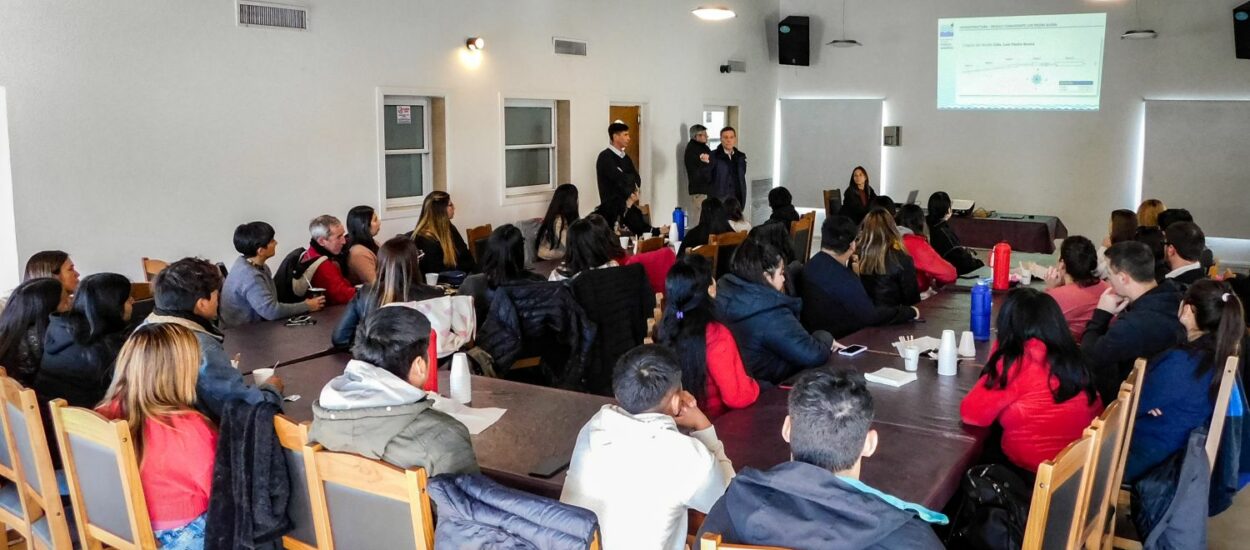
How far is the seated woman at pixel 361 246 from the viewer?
5.82 metres

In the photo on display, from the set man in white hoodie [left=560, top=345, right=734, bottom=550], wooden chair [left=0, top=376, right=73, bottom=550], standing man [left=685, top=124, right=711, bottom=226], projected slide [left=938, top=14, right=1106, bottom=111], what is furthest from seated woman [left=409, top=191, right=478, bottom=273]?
projected slide [left=938, top=14, right=1106, bottom=111]

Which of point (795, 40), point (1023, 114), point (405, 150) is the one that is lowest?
point (405, 150)

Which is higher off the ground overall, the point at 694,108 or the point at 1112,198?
the point at 694,108

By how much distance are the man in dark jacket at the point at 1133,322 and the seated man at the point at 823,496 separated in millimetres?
2116

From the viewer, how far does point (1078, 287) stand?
4734mm

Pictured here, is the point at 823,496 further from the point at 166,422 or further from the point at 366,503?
the point at 166,422

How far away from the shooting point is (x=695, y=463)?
2.48 meters

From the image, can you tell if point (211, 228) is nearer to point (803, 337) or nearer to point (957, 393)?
point (803, 337)

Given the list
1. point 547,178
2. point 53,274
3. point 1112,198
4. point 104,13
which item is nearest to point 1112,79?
point 1112,198

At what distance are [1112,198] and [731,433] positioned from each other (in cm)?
994

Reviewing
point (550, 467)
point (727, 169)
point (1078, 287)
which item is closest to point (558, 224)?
point (1078, 287)

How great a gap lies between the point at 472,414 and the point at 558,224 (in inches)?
153

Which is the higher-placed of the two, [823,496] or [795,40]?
[795,40]

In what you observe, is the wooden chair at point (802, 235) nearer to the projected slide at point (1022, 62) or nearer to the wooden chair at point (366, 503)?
the projected slide at point (1022, 62)
